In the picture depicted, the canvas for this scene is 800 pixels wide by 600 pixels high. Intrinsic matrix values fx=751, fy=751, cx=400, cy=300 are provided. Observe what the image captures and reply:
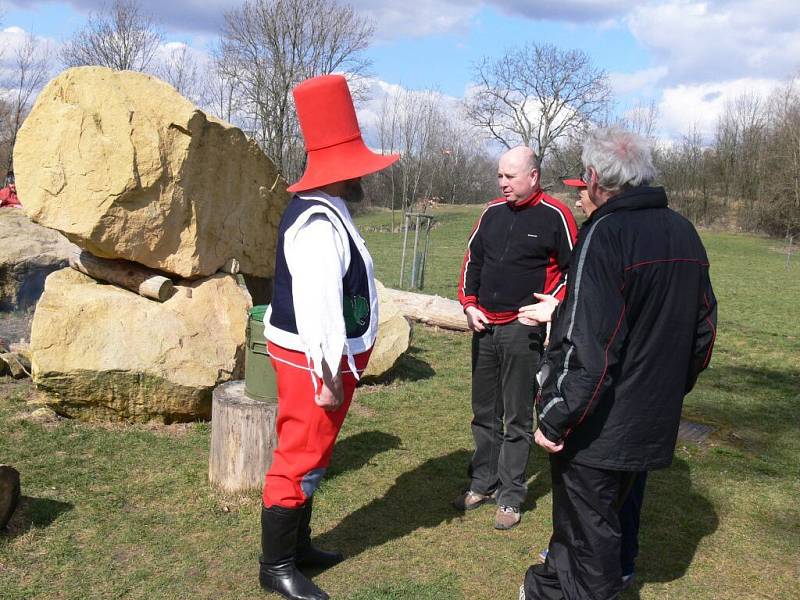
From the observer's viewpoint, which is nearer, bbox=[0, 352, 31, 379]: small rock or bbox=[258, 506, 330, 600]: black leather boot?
bbox=[258, 506, 330, 600]: black leather boot

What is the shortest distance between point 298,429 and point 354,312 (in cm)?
56

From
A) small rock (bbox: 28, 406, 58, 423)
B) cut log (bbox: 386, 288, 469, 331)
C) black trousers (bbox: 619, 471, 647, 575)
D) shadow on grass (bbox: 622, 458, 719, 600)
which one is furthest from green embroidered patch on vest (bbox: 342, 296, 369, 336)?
cut log (bbox: 386, 288, 469, 331)

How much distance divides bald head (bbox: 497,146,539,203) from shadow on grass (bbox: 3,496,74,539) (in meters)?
3.03

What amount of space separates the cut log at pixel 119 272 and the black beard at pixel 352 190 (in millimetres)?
3156

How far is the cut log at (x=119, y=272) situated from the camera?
6.02 metres

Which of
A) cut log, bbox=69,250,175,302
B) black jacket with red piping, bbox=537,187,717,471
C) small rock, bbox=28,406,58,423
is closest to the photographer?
black jacket with red piping, bbox=537,187,717,471

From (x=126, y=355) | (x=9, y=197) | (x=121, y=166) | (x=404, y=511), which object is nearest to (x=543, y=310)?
(x=404, y=511)

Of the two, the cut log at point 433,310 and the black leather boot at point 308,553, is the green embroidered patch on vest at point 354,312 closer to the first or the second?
the black leather boot at point 308,553

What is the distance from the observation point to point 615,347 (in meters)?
2.64

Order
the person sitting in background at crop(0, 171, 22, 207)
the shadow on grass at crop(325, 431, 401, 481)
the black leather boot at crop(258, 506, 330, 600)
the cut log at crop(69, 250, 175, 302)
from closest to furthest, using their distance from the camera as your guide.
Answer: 1. the black leather boot at crop(258, 506, 330, 600)
2. the shadow on grass at crop(325, 431, 401, 481)
3. the cut log at crop(69, 250, 175, 302)
4. the person sitting in background at crop(0, 171, 22, 207)

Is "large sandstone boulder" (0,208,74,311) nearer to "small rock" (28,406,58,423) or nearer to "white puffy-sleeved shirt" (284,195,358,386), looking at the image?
"small rock" (28,406,58,423)

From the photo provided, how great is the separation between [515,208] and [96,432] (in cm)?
340

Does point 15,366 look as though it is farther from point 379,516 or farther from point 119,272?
point 379,516

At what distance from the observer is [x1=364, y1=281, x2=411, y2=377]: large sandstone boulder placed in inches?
277
